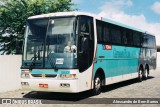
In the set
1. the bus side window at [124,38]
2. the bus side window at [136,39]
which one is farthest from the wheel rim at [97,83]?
the bus side window at [136,39]

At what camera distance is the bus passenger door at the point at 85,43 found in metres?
12.2

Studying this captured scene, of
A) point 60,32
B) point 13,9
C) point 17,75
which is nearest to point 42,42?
point 60,32

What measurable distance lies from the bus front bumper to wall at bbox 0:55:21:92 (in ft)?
9.22

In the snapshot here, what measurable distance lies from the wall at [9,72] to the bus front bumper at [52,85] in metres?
2.81

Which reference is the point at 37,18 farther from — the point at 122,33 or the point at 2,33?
the point at 2,33

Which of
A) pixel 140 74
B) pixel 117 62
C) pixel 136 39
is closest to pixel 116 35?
pixel 117 62

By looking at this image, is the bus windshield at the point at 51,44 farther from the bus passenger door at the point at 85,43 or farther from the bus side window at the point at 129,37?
the bus side window at the point at 129,37

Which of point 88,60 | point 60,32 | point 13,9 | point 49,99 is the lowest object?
point 49,99

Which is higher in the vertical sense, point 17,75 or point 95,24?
point 95,24

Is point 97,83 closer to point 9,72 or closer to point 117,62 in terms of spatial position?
point 117,62

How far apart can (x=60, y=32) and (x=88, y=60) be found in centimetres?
157

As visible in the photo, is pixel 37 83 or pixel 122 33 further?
pixel 122 33

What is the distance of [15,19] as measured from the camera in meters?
25.9

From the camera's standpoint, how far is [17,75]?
16047mm
